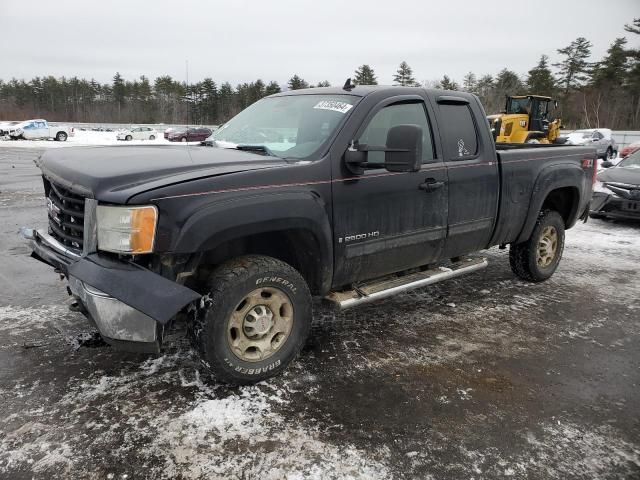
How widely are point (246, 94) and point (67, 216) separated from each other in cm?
7644

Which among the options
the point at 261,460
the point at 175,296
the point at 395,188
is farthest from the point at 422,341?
the point at 175,296

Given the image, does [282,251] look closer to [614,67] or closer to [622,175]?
[622,175]

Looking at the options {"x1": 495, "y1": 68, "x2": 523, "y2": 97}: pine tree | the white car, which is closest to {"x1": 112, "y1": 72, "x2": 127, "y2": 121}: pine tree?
the white car

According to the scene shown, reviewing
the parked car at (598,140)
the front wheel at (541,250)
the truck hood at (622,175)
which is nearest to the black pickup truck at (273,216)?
the front wheel at (541,250)

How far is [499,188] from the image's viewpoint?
462 centimetres

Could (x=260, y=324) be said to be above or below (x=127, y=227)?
below

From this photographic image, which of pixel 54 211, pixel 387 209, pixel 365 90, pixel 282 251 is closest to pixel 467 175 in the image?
pixel 387 209

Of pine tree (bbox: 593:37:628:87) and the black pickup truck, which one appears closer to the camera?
the black pickup truck

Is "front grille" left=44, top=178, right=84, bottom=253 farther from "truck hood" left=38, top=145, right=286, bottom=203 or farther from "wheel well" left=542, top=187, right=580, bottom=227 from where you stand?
"wheel well" left=542, top=187, right=580, bottom=227

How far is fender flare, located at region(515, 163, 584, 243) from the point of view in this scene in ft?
16.4

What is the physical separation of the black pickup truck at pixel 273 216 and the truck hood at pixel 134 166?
13 mm

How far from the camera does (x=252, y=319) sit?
125 inches

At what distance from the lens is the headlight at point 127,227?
2.65m

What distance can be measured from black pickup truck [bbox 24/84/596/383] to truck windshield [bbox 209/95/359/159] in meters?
0.02
